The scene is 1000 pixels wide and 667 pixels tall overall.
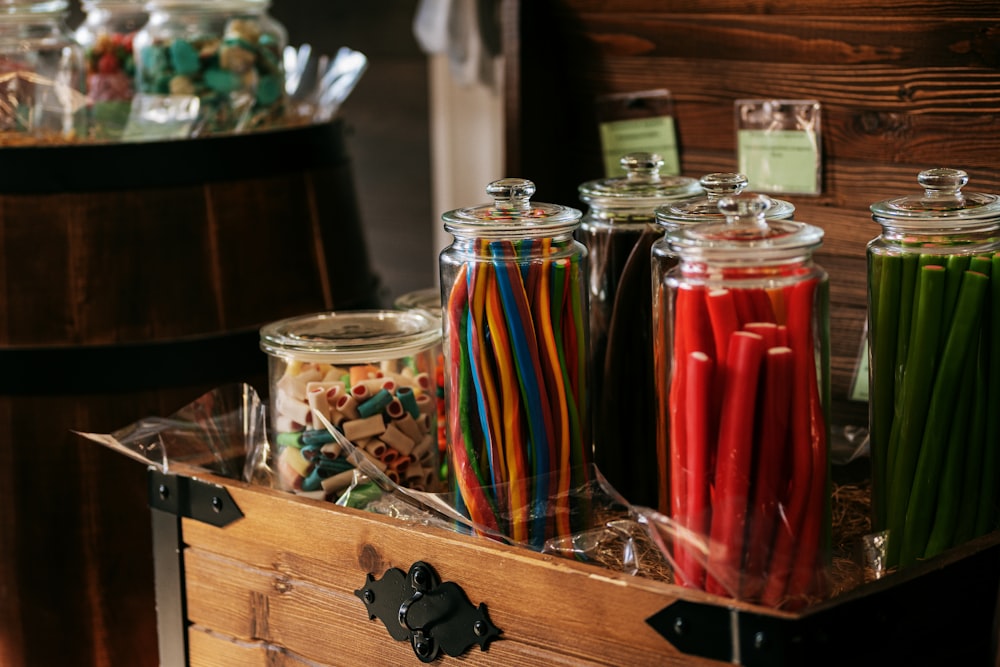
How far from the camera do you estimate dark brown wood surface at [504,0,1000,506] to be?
3.82 ft

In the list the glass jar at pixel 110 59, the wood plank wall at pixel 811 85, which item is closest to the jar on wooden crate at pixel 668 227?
the wood plank wall at pixel 811 85

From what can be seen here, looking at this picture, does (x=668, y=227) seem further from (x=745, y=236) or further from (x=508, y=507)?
(x=508, y=507)

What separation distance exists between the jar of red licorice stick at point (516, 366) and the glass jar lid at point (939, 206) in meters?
0.25

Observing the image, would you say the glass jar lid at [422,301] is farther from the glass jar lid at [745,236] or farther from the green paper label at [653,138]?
the glass jar lid at [745,236]

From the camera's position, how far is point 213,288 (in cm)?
134

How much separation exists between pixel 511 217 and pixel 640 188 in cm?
19

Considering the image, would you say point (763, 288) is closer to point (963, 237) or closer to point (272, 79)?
point (963, 237)

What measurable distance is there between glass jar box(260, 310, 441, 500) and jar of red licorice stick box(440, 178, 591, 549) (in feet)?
0.38

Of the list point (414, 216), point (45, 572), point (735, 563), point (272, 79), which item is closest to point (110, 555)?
point (45, 572)

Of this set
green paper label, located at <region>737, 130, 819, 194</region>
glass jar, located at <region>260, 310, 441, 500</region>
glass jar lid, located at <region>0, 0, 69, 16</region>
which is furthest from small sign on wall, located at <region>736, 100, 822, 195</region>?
glass jar lid, located at <region>0, 0, 69, 16</region>

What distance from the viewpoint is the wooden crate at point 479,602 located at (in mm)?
780

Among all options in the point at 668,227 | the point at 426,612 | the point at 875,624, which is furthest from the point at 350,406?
the point at 875,624

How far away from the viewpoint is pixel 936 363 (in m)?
0.88

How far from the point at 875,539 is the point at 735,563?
183 millimetres
